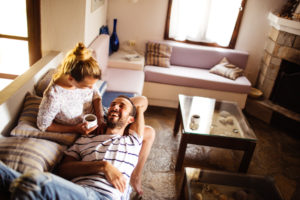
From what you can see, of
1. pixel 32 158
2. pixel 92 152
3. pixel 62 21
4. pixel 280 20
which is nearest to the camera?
pixel 32 158

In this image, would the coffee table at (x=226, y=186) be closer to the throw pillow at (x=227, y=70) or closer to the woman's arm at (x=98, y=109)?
the woman's arm at (x=98, y=109)

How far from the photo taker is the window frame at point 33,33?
278 centimetres

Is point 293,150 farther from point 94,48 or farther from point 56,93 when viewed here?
point 56,93

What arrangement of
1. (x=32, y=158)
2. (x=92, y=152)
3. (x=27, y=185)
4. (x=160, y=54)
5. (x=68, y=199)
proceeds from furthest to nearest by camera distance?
(x=160, y=54)
(x=92, y=152)
(x=32, y=158)
(x=68, y=199)
(x=27, y=185)

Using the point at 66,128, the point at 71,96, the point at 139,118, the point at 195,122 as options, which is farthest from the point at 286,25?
the point at 66,128

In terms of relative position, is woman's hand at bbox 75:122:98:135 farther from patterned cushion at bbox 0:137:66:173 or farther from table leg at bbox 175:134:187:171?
table leg at bbox 175:134:187:171

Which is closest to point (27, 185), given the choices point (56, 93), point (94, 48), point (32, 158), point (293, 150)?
point (32, 158)

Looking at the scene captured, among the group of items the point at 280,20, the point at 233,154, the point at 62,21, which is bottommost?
the point at 233,154

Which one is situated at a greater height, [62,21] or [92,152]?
[62,21]

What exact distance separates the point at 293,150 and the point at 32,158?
9.23 ft

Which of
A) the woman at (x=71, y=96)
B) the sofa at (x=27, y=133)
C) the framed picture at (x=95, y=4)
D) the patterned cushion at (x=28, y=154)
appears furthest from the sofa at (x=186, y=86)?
the patterned cushion at (x=28, y=154)

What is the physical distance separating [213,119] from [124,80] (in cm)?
115

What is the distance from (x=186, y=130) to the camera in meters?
2.52

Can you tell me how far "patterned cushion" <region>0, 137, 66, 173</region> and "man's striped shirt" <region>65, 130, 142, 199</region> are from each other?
4.3 inches
